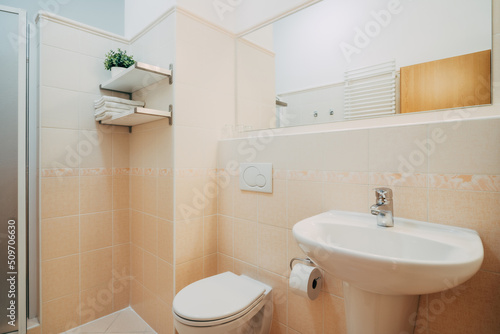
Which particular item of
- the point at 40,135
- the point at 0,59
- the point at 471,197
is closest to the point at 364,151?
the point at 471,197

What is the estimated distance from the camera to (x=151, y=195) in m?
1.58

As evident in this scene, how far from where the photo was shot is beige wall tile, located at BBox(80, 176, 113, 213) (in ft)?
5.38

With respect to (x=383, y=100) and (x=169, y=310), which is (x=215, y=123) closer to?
(x=383, y=100)

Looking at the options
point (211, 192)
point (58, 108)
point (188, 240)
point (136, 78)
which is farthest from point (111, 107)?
point (188, 240)

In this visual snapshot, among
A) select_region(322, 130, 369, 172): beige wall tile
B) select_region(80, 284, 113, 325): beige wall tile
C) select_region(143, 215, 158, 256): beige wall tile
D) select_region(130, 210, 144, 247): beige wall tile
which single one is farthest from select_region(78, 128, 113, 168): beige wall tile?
select_region(322, 130, 369, 172): beige wall tile

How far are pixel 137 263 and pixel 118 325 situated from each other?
0.39 metres

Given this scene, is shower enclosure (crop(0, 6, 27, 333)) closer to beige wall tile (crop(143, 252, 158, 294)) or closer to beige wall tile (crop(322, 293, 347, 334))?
beige wall tile (crop(143, 252, 158, 294))

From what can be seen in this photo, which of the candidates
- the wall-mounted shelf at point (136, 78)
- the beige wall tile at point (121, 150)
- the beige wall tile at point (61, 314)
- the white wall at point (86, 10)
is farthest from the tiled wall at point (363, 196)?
the white wall at point (86, 10)

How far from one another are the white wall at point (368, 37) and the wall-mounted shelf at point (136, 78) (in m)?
0.69

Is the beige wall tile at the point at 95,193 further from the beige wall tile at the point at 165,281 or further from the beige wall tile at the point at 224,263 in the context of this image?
the beige wall tile at the point at 224,263

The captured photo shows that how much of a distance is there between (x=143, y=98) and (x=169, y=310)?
1.35 meters

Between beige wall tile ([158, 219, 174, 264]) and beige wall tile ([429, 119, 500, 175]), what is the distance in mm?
1279

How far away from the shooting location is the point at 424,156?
0.87 m

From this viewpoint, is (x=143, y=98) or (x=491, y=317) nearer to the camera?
(x=491, y=317)
